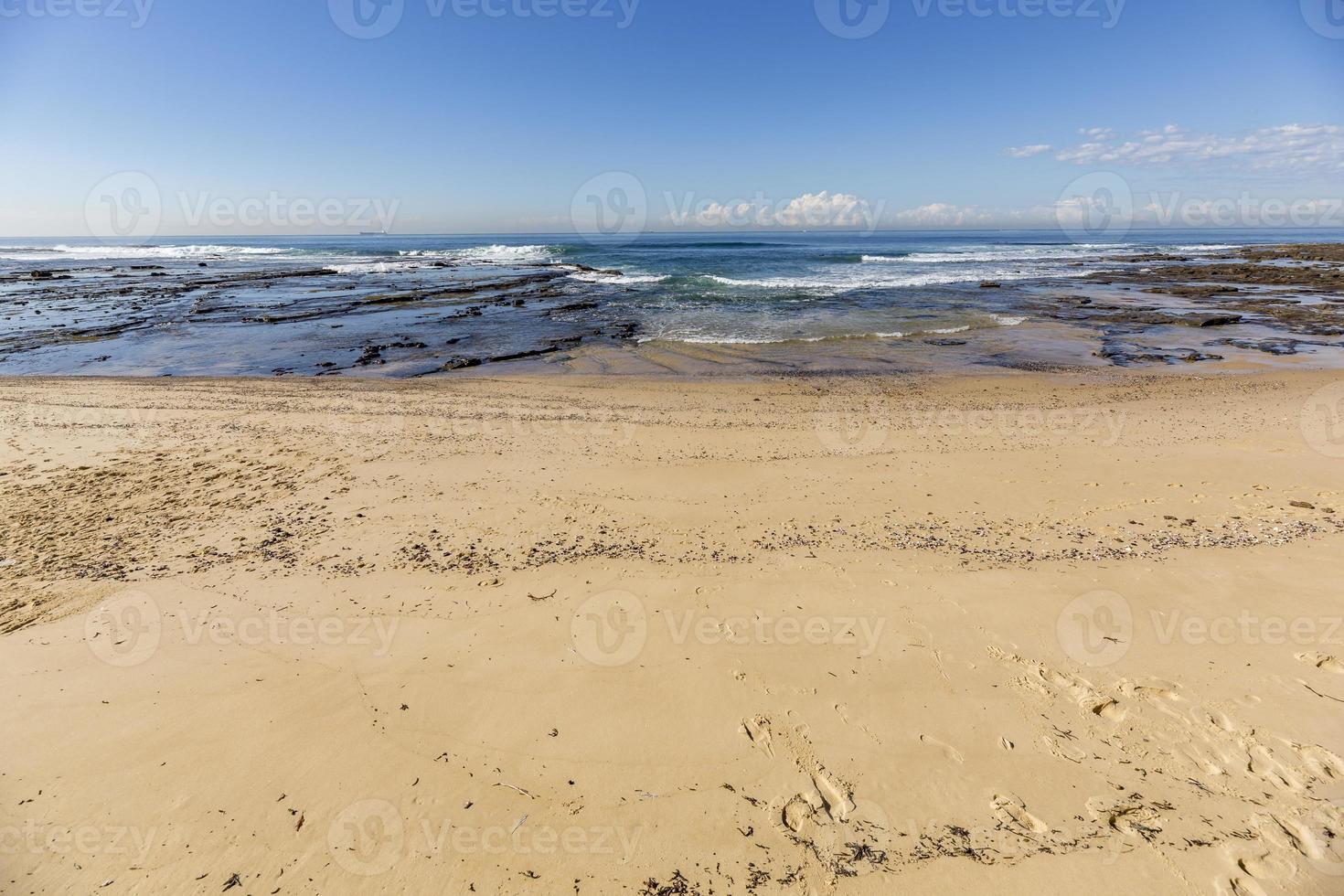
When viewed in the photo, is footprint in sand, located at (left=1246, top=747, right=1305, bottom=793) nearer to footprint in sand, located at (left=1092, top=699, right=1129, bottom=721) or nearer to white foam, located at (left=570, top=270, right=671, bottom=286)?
footprint in sand, located at (left=1092, top=699, right=1129, bottom=721)

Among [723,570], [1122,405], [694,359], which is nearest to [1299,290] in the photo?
[1122,405]

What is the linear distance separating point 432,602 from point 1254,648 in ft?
22.6

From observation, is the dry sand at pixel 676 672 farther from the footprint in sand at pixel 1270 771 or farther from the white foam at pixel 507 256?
the white foam at pixel 507 256

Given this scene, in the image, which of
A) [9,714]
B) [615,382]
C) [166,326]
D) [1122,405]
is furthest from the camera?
[166,326]

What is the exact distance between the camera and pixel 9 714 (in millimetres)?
3746

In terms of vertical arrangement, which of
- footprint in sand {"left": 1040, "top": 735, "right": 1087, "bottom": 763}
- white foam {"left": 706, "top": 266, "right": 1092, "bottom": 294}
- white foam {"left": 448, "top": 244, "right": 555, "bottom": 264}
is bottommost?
footprint in sand {"left": 1040, "top": 735, "right": 1087, "bottom": 763}

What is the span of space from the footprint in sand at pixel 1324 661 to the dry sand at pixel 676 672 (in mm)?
26

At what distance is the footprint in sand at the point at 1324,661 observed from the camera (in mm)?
4008

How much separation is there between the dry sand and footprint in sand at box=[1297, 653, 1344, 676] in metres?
0.03

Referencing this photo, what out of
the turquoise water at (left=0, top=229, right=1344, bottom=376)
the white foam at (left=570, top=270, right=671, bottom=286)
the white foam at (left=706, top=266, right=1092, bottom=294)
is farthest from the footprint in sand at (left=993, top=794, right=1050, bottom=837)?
the white foam at (left=570, top=270, right=671, bottom=286)

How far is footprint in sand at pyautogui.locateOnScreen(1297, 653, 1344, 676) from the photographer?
158 inches

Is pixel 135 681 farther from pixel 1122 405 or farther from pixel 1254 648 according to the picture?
pixel 1122 405

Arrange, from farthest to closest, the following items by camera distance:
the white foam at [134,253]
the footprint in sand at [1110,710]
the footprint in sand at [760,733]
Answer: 1. the white foam at [134,253]
2. the footprint in sand at [1110,710]
3. the footprint in sand at [760,733]

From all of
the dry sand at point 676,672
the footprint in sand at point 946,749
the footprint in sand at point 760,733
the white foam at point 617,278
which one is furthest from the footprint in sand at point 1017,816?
the white foam at point 617,278
